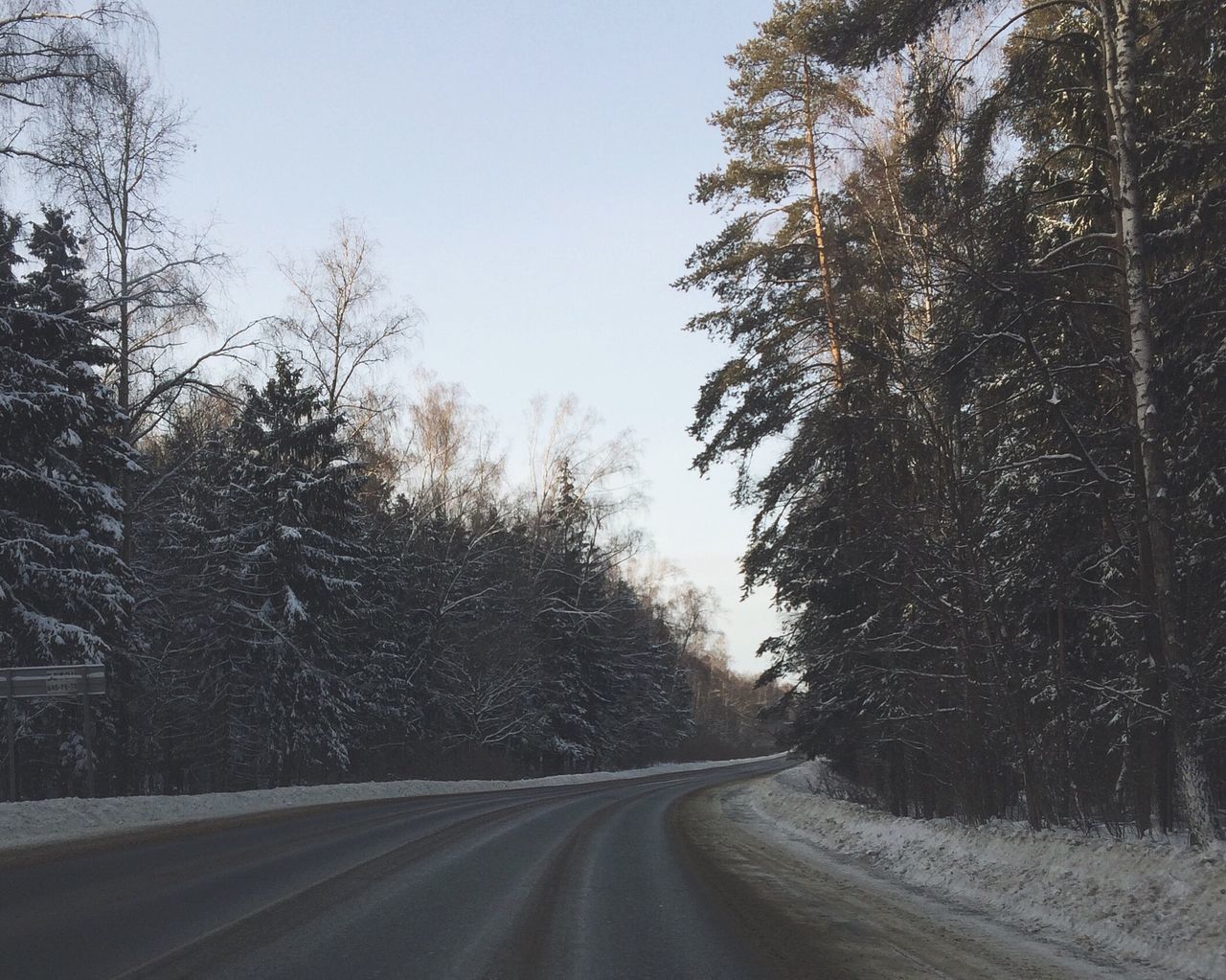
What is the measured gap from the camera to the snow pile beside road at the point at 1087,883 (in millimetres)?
5797

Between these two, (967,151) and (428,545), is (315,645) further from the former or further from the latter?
(967,151)

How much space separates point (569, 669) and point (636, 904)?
3869 centimetres

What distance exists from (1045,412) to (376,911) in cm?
935

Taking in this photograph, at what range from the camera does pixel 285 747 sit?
28.6 metres

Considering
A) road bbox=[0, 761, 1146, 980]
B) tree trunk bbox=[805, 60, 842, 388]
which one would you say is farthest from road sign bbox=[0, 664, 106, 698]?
tree trunk bbox=[805, 60, 842, 388]

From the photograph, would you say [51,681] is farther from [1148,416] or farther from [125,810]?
[1148,416]

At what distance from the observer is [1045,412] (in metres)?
11.5

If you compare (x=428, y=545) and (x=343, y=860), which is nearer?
(x=343, y=860)

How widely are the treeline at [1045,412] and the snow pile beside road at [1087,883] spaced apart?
1.33 metres

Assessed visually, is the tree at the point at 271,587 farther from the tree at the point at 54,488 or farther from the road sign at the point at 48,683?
the road sign at the point at 48,683

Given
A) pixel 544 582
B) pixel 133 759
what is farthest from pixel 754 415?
pixel 544 582

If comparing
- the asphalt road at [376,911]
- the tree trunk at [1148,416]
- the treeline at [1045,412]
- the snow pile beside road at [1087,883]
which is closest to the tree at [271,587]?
the asphalt road at [376,911]

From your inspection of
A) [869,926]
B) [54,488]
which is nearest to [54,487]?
[54,488]

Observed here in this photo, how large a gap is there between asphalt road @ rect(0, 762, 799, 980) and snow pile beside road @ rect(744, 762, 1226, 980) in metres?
2.12
